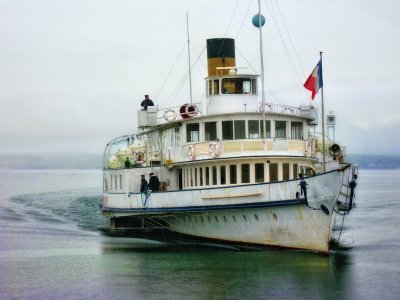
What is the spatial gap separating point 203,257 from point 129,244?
20.3ft

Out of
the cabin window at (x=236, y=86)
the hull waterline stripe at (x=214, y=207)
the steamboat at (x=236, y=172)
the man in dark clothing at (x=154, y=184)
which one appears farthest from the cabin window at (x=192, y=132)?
the hull waterline stripe at (x=214, y=207)

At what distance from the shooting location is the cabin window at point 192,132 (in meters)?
35.7

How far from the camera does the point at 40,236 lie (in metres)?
41.5

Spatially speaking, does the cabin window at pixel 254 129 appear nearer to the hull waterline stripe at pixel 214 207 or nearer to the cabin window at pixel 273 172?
the cabin window at pixel 273 172

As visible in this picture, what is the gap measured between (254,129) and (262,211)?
4830 millimetres

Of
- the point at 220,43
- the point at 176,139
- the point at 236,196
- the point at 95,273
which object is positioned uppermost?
the point at 220,43

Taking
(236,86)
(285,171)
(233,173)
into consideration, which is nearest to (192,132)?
(236,86)

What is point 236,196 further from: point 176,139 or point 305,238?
point 176,139

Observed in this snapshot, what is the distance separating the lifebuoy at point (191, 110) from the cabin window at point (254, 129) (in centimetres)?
307

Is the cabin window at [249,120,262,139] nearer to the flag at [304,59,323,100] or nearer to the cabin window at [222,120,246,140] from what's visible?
the cabin window at [222,120,246,140]

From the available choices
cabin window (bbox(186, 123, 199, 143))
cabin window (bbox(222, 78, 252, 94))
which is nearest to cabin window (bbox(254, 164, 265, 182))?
cabin window (bbox(186, 123, 199, 143))

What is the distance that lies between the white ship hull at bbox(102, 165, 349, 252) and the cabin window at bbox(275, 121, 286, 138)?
4.80 meters

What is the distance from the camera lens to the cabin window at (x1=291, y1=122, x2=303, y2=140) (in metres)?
35.8

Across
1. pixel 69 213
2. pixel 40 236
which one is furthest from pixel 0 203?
pixel 40 236
